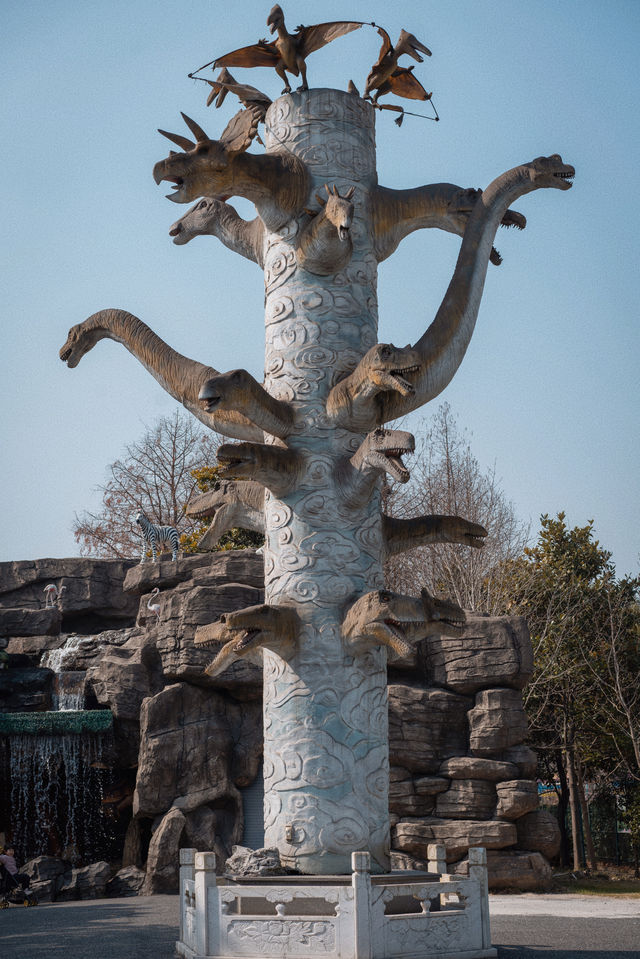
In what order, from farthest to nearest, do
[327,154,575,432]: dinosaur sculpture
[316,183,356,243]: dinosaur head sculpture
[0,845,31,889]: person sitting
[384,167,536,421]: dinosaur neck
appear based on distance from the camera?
1. [0,845,31,889]: person sitting
2. [384,167,536,421]: dinosaur neck
3. [327,154,575,432]: dinosaur sculpture
4. [316,183,356,243]: dinosaur head sculpture

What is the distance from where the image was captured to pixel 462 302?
662 cm

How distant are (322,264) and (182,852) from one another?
371 cm

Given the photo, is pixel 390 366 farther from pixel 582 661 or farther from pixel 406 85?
pixel 582 661

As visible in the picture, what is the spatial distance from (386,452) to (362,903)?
2405 millimetres

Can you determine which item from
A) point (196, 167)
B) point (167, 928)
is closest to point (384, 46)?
point (196, 167)

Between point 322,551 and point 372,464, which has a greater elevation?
point 372,464

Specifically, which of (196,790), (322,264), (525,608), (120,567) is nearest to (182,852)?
(322,264)

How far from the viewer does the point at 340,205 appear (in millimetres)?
5848

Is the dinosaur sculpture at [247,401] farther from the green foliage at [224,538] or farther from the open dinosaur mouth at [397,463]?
the green foliage at [224,538]

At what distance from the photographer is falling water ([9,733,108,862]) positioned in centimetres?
1479

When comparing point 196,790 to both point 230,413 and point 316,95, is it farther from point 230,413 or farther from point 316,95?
point 316,95

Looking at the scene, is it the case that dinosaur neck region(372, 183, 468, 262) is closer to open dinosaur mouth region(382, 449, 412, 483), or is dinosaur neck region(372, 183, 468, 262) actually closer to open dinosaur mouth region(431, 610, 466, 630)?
open dinosaur mouth region(382, 449, 412, 483)

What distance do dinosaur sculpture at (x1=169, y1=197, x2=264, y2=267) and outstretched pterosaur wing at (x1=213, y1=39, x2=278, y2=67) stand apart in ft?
3.07

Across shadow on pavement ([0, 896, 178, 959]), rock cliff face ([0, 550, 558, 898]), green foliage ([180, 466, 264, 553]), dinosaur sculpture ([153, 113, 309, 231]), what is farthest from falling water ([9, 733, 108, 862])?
dinosaur sculpture ([153, 113, 309, 231])
